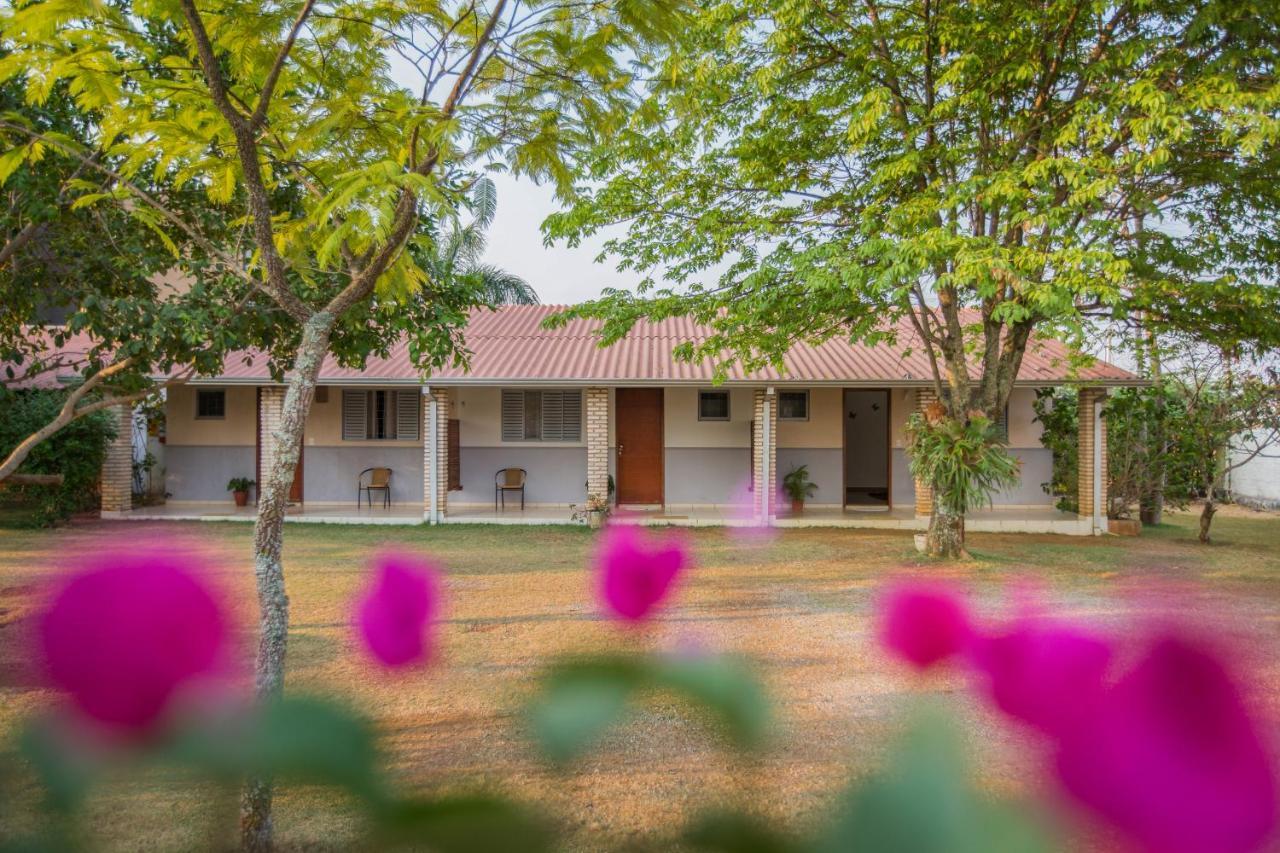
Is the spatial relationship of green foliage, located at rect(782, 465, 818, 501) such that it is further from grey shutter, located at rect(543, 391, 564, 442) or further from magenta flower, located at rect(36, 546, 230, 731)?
magenta flower, located at rect(36, 546, 230, 731)

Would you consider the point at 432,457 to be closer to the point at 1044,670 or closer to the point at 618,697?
the point at 1044,670

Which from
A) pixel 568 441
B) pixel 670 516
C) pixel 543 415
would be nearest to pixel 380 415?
pixel 543 415

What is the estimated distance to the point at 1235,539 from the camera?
12.5 m

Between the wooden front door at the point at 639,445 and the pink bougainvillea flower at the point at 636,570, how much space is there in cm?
278

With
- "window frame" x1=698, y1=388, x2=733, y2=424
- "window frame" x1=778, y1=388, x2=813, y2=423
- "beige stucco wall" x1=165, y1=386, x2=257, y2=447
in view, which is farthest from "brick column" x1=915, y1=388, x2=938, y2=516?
"beige stucco wall" x1=165, y1=386, x2=257, y2=447

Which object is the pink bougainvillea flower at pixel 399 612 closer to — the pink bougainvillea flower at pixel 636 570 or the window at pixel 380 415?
the pink bougainvillea flower at pixel 636 570

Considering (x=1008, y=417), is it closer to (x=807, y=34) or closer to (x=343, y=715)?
(x=807, y=34)

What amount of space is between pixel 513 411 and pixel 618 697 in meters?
12.7

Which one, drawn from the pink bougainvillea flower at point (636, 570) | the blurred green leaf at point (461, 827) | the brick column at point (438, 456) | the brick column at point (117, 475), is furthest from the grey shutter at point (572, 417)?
the blurred green leaf at point (461, 827)

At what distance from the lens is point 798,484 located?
14.2 m

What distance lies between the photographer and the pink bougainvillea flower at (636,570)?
7.47 meters

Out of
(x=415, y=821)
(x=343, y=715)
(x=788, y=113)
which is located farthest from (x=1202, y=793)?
(x=788, y=113)

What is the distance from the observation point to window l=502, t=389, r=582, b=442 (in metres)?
14.5

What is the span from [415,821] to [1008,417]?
15394mm
